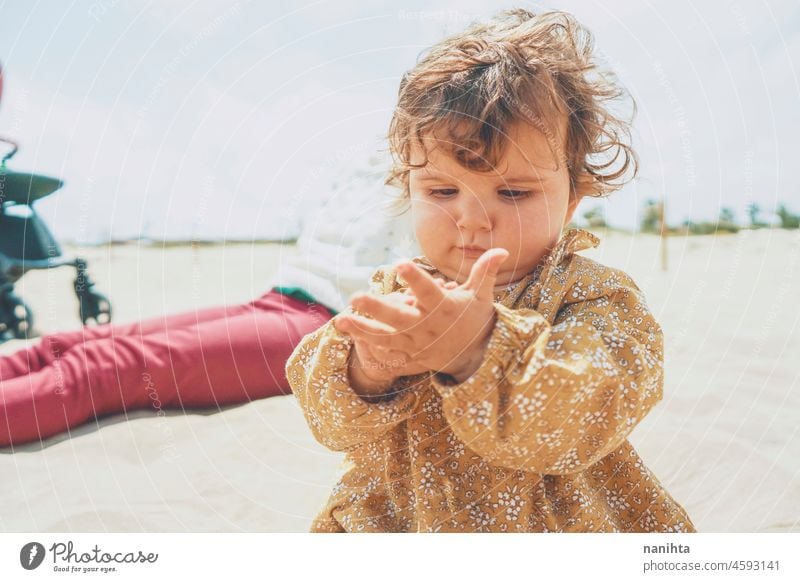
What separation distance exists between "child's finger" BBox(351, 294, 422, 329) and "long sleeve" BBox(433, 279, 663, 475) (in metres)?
0.06

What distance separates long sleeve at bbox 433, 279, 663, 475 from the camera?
57cm

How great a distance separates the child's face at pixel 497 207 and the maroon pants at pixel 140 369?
78 cm

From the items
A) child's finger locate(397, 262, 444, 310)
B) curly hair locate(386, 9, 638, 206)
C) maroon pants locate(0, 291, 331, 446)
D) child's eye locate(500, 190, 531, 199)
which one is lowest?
maroon pants locate(0, 291, 331, 446)

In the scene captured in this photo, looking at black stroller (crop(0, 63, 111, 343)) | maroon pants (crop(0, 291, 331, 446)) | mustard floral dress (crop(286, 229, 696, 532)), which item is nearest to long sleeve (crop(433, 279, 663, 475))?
mustard floral dress (crop(286, 229, 696, 532))

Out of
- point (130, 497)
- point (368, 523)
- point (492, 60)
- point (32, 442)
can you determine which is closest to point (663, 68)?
point (492, 60)

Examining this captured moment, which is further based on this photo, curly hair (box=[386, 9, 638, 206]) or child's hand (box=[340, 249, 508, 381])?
curly hair (box=[386, 9, 638, 206])

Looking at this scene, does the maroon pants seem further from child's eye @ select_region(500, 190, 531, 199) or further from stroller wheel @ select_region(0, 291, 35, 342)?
child's eye @ select_region(500, 190, 531, 199)

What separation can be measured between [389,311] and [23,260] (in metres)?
1.45

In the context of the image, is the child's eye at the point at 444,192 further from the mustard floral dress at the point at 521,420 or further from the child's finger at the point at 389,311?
the child's finger at the point at 389,311

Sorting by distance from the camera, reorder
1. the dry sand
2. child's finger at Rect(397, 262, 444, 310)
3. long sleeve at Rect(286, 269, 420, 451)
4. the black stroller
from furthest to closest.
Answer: the black stroller, the dry sand, long sleeve at Rect(286, 269, 420, 451), child's finger at Rect(397, 262, 444, 310)

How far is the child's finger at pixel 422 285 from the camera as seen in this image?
0.53 meters

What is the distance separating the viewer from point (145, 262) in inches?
126

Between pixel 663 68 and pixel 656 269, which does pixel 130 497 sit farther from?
pixel 656 269

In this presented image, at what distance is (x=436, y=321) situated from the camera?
0.55 metres
